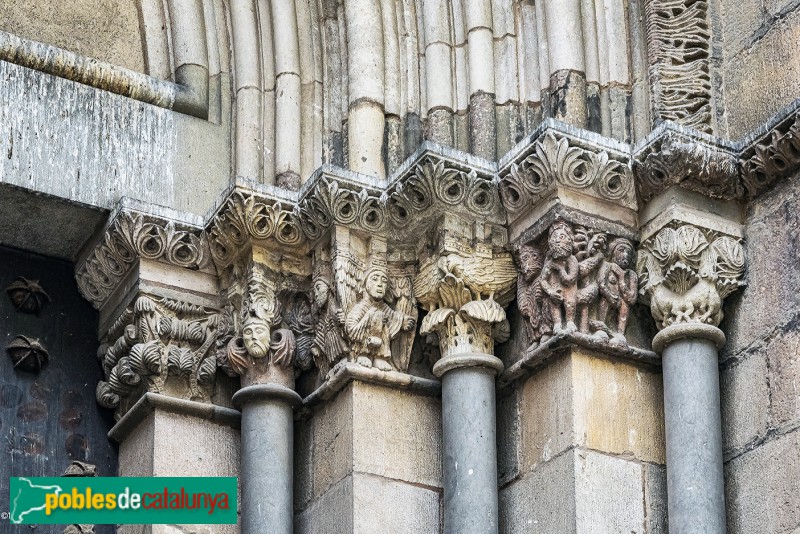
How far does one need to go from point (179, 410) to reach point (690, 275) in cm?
174

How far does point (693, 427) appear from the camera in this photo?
5707 mm

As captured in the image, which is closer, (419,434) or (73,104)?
(419,434)

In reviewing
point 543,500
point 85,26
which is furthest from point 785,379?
point 85,26

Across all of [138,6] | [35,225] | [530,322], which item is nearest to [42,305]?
[35,225]

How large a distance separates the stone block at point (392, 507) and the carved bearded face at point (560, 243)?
2.77 feet

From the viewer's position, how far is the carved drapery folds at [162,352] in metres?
6.43

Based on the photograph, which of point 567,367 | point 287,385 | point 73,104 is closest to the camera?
point 567,367

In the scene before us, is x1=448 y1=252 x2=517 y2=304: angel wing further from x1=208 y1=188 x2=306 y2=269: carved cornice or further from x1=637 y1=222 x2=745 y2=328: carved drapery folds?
x1=208 y1=188 x2=306 y2=269: carved cornice

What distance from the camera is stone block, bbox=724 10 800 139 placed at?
603cm

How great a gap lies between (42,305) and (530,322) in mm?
1805

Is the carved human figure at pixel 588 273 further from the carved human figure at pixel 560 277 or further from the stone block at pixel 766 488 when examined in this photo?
the stone block at pixel 766 488

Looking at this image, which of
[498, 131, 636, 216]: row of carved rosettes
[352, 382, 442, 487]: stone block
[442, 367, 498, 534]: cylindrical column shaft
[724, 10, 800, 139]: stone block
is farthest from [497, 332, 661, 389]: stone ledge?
[724, 10, 800, 139]: stone block

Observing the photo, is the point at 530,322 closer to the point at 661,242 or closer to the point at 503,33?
the point at 661,242

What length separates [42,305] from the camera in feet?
22.2
